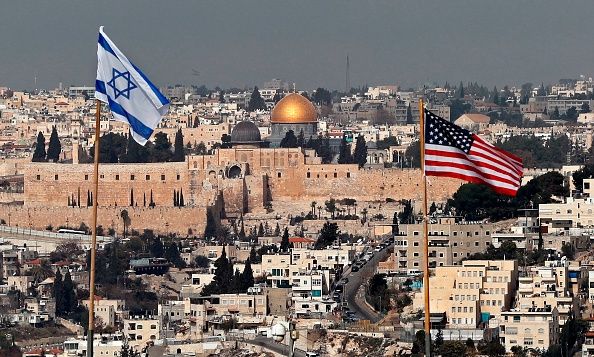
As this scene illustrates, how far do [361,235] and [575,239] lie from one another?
26.0 meters

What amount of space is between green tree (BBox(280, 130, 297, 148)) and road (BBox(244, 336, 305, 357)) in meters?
49.1

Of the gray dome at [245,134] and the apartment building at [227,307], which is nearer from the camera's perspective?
the apartment building at [227,307]

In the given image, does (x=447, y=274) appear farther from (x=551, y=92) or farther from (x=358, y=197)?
(x=551, y=92)

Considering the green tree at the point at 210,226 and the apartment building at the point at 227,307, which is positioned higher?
the green tree at the point at 210,226

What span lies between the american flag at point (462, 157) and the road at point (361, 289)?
2765 cm

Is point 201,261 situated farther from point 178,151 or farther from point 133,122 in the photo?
point 133,122

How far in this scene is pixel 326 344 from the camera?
161 ft

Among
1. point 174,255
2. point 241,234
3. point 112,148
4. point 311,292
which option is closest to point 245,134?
point 112,148

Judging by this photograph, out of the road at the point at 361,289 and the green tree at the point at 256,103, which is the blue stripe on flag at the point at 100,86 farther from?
the green tree at the point at 256,103

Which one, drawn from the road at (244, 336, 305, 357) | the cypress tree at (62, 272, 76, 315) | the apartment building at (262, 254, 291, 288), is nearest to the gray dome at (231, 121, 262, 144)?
the cypress tree at (62, 272, 76, 315)

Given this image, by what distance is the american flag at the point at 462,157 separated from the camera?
74.7ft

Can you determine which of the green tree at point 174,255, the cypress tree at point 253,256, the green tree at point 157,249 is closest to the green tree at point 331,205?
the green tree at point 157,249

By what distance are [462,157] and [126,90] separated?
329 cm

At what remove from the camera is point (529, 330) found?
46094mm
